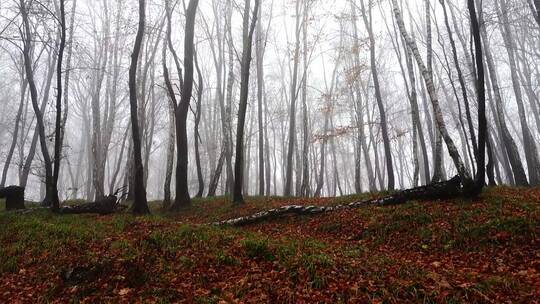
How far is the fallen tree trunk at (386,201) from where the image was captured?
938 centimetres

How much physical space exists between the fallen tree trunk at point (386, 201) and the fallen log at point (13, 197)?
7.22 metres

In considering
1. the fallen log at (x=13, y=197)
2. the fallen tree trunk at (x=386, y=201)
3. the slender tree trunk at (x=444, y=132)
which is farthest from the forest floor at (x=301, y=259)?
the fallen log at (x=13, y=197)

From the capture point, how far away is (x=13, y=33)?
17.9 metres

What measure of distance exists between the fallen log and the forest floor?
292 centimetres

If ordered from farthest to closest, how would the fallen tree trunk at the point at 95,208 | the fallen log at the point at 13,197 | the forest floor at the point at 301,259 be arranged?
the fallen log at the point at 13,197, the fallen tree trunk at the point at 95,208, the forest floor at the point at 301,259

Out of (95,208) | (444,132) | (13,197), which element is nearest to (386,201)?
(444,132)

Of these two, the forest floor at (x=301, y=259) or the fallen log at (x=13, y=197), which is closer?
the forest floor at (x=301, y=259)

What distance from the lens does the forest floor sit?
5.00m

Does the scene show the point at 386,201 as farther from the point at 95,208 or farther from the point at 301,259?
the point at 95,208

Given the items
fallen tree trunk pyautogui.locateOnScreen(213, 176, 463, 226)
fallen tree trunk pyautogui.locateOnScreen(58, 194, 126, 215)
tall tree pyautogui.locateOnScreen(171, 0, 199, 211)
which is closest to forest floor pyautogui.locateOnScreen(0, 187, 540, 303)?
fallen tree trunk pyautogui.locateOnScreen(213, 176, 463, 226)

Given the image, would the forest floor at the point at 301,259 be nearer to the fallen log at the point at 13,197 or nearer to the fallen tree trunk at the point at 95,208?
the fallen tree trunk at the point at 95,208

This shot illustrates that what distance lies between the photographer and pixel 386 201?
32.9ft

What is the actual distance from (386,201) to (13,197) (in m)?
12.1

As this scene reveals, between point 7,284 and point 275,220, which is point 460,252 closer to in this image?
point 275,220
